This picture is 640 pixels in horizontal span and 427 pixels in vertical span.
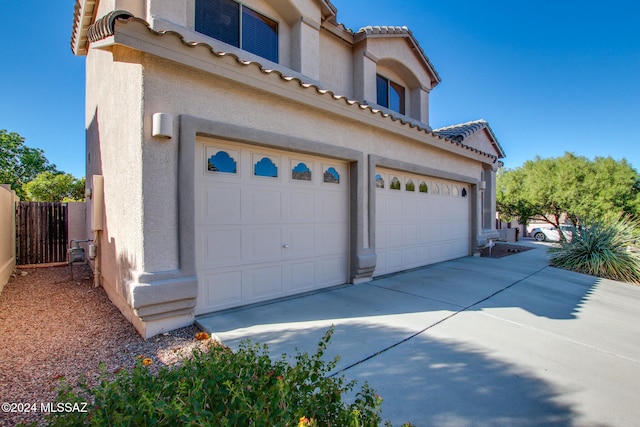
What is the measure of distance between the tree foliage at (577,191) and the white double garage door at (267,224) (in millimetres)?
19904

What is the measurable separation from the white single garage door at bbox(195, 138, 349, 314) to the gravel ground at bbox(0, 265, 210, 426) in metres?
1.07

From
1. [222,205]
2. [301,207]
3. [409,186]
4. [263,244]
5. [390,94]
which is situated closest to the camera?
[222,205]

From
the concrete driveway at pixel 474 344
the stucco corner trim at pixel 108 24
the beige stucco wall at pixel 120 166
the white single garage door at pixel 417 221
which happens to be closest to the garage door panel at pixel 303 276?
the concrete driveway at pixel 474 344

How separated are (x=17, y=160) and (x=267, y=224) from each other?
134 ft

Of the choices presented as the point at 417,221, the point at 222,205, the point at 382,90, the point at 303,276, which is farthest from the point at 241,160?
the point at 382,90

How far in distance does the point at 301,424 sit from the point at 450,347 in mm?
3172

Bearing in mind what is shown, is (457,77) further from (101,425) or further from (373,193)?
(101,425)

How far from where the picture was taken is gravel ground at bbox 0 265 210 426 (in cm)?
317

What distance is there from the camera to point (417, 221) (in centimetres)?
907

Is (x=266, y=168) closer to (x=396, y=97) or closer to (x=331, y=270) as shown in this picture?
(x=331, y=270)

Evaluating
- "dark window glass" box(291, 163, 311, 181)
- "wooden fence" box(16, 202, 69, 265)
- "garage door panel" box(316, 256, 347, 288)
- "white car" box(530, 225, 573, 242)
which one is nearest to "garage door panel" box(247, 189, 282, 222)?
"dark window glass" box(291, 163, 311, 181)

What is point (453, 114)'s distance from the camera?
25.8m

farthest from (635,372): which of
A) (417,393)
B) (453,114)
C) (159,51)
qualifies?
(453,114)

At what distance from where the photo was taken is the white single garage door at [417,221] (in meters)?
7.96
